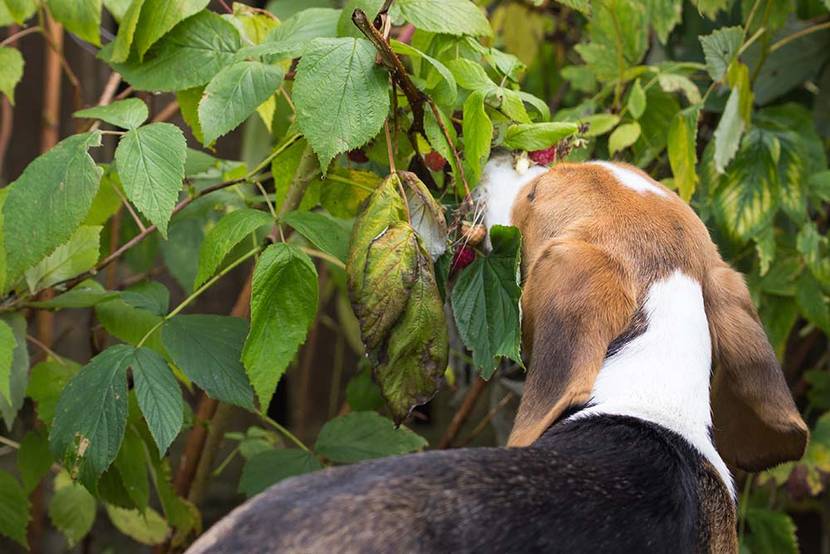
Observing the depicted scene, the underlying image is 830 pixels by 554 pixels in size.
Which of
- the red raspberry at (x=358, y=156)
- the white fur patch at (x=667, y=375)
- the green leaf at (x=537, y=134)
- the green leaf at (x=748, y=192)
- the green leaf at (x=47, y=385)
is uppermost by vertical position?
the green leaf at (x=537, y=134)

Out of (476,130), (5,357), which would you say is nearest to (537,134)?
(476,130)

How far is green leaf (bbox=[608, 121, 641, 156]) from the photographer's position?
97.2 inches

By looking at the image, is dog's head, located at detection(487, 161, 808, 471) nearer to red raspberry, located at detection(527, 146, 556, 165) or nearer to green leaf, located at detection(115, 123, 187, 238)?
red raspberry, located at detection(527, 146, 556, 165)

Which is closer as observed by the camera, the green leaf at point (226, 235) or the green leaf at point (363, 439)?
the green leaf at point (226, 235)

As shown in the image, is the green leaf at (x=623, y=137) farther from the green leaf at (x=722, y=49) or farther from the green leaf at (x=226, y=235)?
the green leaf at (x=226, y=235)

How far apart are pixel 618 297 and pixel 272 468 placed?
2.58 feet

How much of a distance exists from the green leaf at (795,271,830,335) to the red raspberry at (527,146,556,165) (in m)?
0.90

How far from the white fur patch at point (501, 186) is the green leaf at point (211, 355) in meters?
0.49

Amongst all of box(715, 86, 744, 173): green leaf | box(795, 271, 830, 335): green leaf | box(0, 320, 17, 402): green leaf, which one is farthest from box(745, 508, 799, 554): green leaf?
box(0, 320, 17, 402): green leaf

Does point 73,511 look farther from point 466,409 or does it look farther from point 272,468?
point 466,409

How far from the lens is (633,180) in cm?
213

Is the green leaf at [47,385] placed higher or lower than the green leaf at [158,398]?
lower

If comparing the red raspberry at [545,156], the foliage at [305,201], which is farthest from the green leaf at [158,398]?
the red raspberry at [545,156]

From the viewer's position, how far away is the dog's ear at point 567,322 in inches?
70.2
